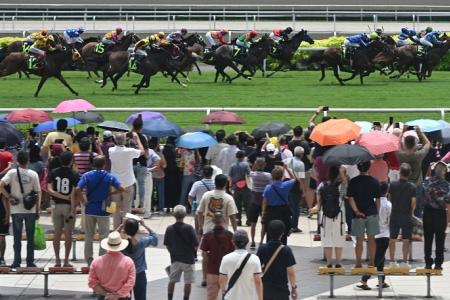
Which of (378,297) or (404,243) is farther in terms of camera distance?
(404,243)

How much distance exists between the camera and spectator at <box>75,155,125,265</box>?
17141mm

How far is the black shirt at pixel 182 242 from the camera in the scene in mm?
15398

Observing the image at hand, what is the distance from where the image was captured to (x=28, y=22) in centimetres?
5378

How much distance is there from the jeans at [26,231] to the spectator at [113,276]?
4091 mm

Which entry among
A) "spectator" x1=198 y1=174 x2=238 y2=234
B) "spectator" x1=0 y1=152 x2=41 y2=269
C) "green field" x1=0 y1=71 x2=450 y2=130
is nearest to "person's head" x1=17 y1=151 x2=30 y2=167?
"spectator" x1=0 y1=152 x2=41 y2=269

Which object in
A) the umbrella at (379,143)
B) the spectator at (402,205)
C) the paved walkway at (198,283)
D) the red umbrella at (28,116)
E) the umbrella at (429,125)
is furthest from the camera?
the red umbrella at (28,116)

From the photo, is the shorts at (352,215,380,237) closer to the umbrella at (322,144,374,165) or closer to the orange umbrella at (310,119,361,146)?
the umbrella at (322,144,374,165)

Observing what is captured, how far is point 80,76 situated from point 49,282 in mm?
26072

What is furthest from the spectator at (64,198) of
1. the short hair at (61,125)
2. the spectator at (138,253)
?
the short hair at (61,125)

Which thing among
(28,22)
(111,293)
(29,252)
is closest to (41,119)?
(29,252)

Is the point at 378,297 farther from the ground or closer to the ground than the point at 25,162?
closer to the ground

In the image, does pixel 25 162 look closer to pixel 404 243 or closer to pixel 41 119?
pixel 404 243

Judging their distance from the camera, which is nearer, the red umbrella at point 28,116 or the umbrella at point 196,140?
the umbrella at point 196,140

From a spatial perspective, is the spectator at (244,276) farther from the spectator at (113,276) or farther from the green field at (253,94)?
the green field at (253,94)
